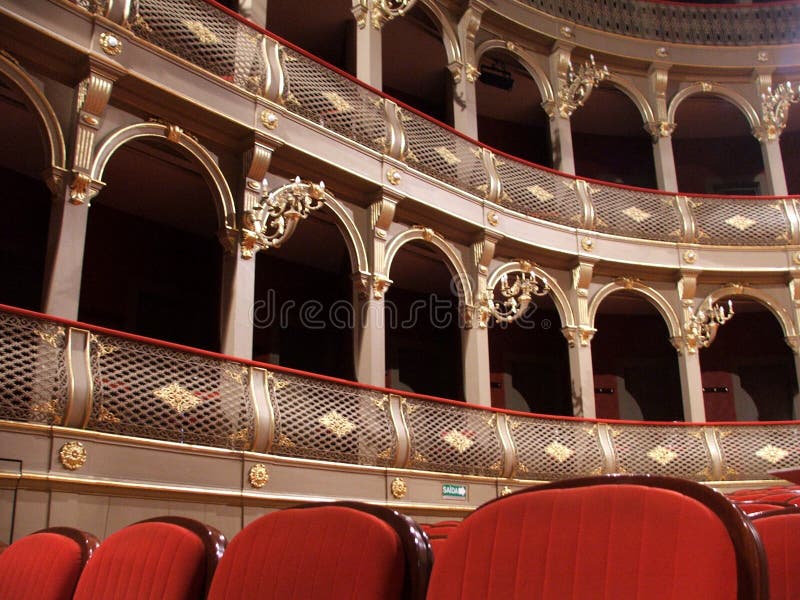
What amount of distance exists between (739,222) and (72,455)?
1271 cm

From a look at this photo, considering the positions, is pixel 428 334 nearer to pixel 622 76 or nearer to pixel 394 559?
pixel 622 76

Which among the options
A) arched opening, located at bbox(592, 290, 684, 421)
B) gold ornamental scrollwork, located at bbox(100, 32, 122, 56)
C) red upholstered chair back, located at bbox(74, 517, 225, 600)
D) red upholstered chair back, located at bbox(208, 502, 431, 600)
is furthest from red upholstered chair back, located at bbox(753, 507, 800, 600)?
arched opening, located at bbox(592, 290, 684, 421)

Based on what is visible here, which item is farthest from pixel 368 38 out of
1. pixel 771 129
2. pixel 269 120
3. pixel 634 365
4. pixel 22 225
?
pixel 634 365

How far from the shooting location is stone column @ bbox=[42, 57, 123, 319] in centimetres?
794

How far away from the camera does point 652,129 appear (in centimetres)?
1639

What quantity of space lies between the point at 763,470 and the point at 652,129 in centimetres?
685

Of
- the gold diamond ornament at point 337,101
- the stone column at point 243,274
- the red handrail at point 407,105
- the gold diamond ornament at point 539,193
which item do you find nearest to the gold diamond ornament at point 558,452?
the gold diamond ornament at point 539,193

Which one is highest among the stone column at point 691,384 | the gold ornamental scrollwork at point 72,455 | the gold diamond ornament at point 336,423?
the stone column at point 691,384

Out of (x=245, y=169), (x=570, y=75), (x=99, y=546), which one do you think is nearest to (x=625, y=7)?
(x=570, y=75)

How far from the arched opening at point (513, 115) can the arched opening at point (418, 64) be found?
93cm

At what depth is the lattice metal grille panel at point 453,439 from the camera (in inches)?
408

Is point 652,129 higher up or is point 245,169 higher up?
point 652,129

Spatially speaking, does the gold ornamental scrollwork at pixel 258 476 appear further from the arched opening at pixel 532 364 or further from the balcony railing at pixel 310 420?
the arched opening at pixel 532 364

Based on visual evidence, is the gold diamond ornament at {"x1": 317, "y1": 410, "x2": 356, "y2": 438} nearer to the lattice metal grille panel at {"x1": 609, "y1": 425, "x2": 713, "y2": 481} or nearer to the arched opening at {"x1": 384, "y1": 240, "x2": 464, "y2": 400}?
the lattice metal grille panel at {"x1": 609, "y1": 425, "x2": 713, "y2": 481}
